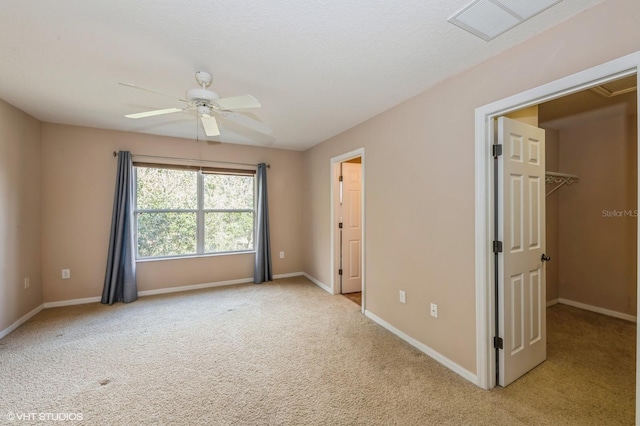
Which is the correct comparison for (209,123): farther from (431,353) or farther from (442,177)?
(431,353)

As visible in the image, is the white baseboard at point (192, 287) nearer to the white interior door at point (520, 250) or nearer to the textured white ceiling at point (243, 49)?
the textured white ceiling at point (243, 49)

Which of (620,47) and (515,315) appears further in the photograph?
(515,315)

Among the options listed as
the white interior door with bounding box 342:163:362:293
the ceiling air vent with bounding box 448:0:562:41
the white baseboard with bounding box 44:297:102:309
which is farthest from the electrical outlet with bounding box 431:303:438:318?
the white baseboard with bounding box 44:297:102:309

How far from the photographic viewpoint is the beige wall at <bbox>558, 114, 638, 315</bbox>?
3.25 m

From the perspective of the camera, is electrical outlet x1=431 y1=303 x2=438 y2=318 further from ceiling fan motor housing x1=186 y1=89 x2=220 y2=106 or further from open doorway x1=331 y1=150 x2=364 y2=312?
ceiling fan motor housing x1=186 y1=89 x2=220 y2=106

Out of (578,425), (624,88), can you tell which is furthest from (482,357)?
(624,88)

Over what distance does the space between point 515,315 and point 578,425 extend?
68 centimetres

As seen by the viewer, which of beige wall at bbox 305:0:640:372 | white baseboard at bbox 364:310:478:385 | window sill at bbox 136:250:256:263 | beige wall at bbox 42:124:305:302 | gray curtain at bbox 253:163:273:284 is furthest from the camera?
gray curtain at bbox 253:163:273:284

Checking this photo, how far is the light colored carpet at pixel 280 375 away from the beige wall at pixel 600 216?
471 millimetres

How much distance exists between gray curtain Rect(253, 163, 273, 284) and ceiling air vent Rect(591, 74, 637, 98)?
13.4 feet

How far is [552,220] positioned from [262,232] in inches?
170

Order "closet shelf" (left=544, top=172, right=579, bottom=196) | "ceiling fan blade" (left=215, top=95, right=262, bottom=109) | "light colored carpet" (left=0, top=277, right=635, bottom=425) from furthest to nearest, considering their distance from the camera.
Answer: "closet shelf" (left=544, top=172, right=579, bottom=196)
"ceiling fan blade" (left=215, top=95, right=262, bottom=109)
"light colored carpet" (left=0, top=277, right=635, bottom=425)

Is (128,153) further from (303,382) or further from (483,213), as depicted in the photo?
(483,213)

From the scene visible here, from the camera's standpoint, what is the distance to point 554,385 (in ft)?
6.69
